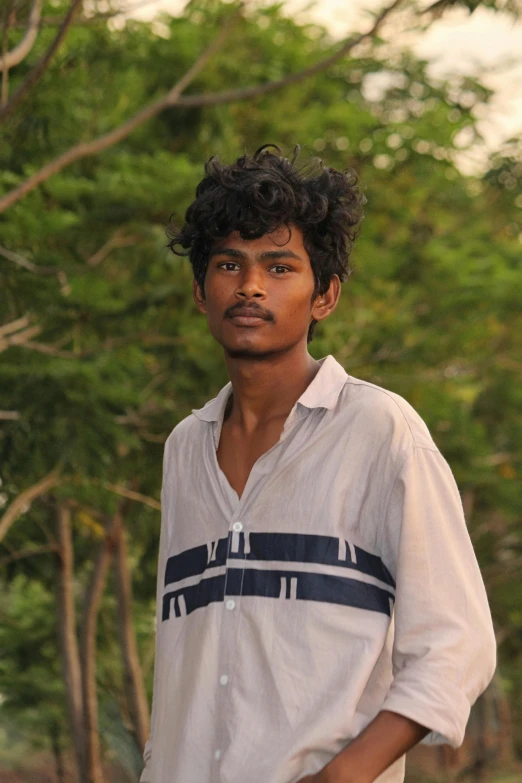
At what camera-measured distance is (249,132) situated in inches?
533

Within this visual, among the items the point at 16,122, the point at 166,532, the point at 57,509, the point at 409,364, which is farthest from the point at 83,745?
the point at 166,532

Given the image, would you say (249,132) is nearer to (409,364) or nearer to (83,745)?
(409,364)

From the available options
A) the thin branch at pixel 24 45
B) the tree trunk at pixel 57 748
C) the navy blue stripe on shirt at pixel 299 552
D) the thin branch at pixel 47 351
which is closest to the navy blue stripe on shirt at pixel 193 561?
the navy blue stripe on shirt at pixel 299 552

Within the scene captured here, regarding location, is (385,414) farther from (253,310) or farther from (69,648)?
(69,648)

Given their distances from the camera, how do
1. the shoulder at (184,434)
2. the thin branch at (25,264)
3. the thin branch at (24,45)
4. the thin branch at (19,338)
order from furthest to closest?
the thin branch at (19,338) → the thin branch at (25,264) → the thin branch at (24,45) → the shoulder at (184,434)

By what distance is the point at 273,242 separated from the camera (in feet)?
7.71

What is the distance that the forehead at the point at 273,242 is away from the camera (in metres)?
2.35

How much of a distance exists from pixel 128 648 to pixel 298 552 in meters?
13.3

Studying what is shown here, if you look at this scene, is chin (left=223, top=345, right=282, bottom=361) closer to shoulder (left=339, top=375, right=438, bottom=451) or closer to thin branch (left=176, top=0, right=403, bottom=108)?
shoulder (left=339, top=375, right=438, bottom=451)

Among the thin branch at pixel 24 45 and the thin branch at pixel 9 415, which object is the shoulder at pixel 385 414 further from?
the thin branch at pixel 9 415

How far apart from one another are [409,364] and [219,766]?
11.0m

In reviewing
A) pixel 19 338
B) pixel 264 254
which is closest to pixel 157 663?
pixel 264 254

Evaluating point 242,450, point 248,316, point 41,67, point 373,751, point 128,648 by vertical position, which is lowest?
point 128,648

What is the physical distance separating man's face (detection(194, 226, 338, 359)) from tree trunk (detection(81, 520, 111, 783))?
12.6 metres
